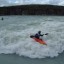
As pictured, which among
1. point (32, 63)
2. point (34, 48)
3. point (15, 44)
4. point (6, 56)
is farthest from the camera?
point (15, 44)

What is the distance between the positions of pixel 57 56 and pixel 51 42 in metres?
2.09

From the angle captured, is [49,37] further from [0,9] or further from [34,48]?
[0,9]

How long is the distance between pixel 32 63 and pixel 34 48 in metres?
1.87

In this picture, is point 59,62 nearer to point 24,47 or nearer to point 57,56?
point 57,56

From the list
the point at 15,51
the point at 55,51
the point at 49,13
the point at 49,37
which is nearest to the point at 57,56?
the point at 55,51

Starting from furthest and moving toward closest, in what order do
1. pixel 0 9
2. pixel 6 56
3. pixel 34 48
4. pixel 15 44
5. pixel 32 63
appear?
pixel 0 9 → pixel 15 44 → pixel 34 48 → pixel 6 56 → pixel 32 63

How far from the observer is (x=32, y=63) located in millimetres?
10703

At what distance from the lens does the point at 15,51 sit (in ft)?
40.8

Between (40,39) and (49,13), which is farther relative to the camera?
(49,13)

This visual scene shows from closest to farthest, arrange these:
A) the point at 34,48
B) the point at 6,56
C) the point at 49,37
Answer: the point at 6,56, the point at 34,48, the point at 49,37

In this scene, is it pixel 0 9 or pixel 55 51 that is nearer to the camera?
pixel 55 51

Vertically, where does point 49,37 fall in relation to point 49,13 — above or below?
above

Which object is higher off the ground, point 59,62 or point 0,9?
point 59,62

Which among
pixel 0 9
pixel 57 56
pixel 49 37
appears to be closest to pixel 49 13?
pixel 0 9
